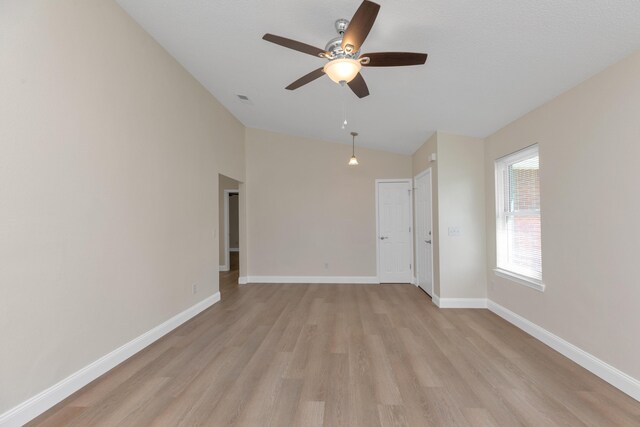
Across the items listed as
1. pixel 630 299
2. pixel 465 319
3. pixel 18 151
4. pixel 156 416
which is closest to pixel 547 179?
pixel 630 299

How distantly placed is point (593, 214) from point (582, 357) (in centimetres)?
123

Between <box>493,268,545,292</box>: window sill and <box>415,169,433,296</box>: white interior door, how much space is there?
108 cm

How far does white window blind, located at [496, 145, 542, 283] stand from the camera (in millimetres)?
3437

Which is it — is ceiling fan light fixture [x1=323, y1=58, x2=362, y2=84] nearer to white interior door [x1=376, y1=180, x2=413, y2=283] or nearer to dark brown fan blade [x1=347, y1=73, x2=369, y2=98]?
dark brown fan blade [x1=347, y1=73, x2=369, y2=98]

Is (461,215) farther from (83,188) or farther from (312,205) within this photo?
(83,188)

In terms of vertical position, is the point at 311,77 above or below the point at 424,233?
above

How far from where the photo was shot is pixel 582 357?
262 centimetres

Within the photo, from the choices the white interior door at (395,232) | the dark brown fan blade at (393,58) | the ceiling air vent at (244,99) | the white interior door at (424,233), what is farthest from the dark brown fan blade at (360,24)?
the white interior door at (395,232)

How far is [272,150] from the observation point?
249 inches

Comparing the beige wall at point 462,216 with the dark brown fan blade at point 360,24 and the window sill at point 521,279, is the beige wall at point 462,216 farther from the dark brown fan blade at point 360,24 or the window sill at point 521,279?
the dark brown fan blade at point 360,24

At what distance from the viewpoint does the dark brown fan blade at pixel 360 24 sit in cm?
171

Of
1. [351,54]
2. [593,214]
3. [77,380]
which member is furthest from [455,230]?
[77,380]

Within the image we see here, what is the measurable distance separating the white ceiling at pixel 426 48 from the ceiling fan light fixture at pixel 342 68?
0.55m

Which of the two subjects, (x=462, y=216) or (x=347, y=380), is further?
(x=462, y=216)
